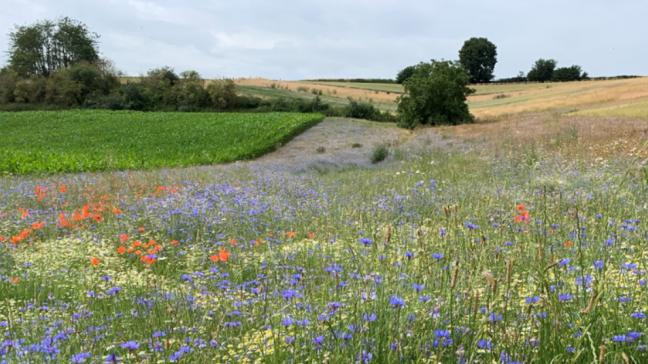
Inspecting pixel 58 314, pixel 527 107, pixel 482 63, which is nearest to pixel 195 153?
pixel 58 314

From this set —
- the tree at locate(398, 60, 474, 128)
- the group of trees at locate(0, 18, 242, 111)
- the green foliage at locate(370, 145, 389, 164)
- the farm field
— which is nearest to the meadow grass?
the green foliage at locate(370, 145, 389, 164)

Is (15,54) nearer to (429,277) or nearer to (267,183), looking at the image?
(267,183)

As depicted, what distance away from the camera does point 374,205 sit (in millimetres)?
8141

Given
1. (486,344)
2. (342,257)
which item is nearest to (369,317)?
(486,344)

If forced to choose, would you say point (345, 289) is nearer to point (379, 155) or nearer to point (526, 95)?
point (379, 155)

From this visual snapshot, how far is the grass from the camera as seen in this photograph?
77.2 ft

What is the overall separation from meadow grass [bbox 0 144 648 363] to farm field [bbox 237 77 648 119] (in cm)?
2947

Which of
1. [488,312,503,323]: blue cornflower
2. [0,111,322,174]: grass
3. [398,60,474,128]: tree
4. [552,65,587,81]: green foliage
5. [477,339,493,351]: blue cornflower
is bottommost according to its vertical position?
[0,111,322,174]: grass

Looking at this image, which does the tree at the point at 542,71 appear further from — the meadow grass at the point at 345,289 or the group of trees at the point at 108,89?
the meadow grass at the point at 345,289

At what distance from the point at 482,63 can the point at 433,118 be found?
2622 inches

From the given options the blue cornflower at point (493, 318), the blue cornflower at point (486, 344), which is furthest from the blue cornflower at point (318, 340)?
the blue cornflower at point (493, 318)

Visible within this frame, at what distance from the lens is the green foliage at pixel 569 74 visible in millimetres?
90812

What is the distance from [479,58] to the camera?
317 ft

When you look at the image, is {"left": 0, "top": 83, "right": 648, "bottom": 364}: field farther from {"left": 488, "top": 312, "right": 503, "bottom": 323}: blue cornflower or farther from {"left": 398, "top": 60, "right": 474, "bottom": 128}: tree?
{"left": 398, "top": 60, "right": 474, "bottom": 128}: tree
